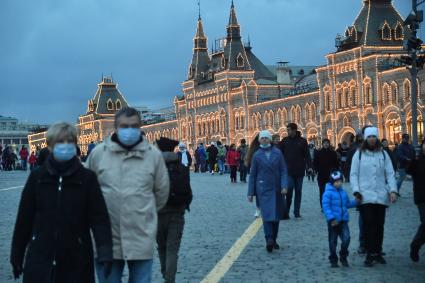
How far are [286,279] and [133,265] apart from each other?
3239 millimetres

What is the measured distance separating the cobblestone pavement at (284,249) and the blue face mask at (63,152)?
3843 mm

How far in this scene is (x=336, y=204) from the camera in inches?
409

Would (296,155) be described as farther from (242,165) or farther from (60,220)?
(242,165)

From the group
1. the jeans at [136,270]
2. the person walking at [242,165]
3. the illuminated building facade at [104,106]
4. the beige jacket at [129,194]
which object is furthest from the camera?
the illuminated building facade at [104,106]

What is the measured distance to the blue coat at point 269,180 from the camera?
11992 mm

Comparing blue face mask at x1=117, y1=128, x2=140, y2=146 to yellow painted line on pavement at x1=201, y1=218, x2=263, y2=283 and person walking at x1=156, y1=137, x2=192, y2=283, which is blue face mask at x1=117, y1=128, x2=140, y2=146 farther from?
yellow painted line on pavement at x1=201, y1=218, x2=263, y2=283

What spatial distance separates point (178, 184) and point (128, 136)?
2533 millimetres

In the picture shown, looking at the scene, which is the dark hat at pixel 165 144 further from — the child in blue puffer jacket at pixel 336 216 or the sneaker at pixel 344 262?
the sneaker at pixel 344 262

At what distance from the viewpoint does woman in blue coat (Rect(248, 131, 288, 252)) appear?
1194 centimetres

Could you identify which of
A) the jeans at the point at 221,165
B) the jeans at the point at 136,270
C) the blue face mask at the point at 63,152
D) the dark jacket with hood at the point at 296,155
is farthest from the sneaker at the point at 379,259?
the jeans at the point at 221,165

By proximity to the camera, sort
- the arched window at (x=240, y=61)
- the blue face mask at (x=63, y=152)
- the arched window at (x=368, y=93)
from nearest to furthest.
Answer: the blue face mask at (x=63, y=152)
the arched window at (x=368, y=93)
the arched window at (x=240, y=61)

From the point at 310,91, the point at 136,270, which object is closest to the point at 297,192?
the point at 136,270

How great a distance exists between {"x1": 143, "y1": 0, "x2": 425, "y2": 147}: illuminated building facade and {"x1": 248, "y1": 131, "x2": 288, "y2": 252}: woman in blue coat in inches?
2083

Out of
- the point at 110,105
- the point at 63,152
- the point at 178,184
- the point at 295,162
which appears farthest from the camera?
the point at 110,105
